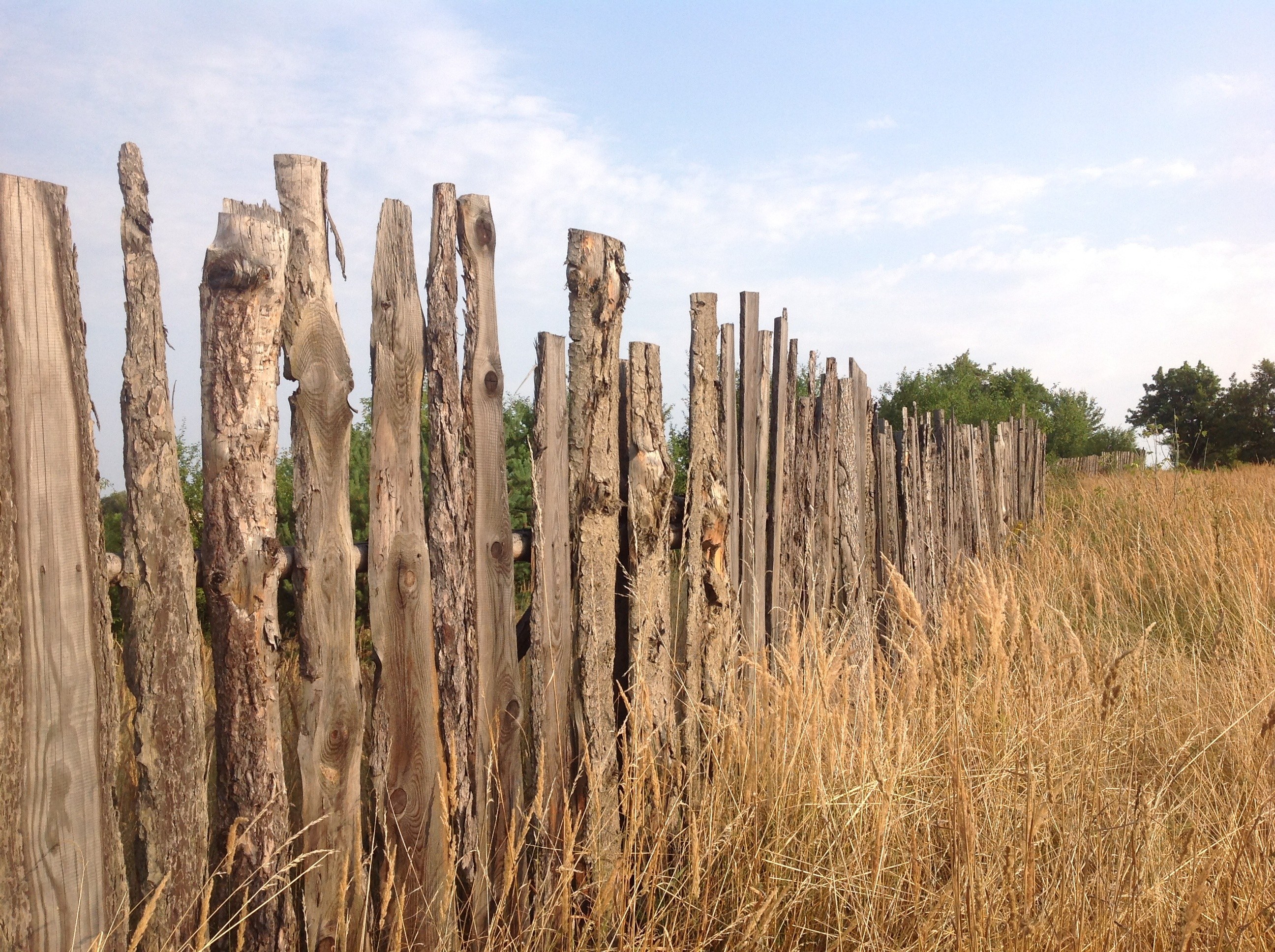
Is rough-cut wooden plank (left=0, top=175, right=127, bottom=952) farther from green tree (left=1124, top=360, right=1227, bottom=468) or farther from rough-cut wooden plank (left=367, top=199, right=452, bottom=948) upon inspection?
green tree (left=1124, top=360, right=1227, bottom=468)

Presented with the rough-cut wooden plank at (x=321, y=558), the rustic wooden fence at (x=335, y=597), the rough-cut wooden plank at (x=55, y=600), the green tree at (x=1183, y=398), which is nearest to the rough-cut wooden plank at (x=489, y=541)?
the rustic wooden fence at (x=335, y=597)

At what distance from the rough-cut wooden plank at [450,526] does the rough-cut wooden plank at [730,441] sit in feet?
3.57

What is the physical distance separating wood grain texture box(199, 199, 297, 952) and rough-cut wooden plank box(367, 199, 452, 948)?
0.82 ft

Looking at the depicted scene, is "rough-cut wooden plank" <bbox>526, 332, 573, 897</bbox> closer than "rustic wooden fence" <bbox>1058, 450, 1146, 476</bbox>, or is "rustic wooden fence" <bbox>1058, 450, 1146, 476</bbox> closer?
"rough-cut wooden plank" <bbox>526, 332, 573, 897</bbox>

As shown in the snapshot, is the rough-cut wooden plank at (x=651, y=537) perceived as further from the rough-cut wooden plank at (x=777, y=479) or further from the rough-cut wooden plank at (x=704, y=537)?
the rough-cut wooden plank at (x=777, y=479)

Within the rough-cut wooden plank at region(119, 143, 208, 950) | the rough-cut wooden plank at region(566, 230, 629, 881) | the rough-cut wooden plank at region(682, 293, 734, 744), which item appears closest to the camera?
the rough-cut wooden plank at region(119, 143, 208, 950)

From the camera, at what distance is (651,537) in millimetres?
2760

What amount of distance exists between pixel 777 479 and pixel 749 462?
0.27 m

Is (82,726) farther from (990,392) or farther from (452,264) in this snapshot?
(990,392)

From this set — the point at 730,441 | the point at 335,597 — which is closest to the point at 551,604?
the point at 335,597

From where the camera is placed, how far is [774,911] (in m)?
2.05

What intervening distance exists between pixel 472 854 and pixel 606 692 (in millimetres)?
602

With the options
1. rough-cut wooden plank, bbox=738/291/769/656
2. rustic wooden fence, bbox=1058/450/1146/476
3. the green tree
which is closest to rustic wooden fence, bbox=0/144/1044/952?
rough-cut wooden plank, bbox=738/291/769/656

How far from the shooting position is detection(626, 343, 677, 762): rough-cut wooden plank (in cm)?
271
